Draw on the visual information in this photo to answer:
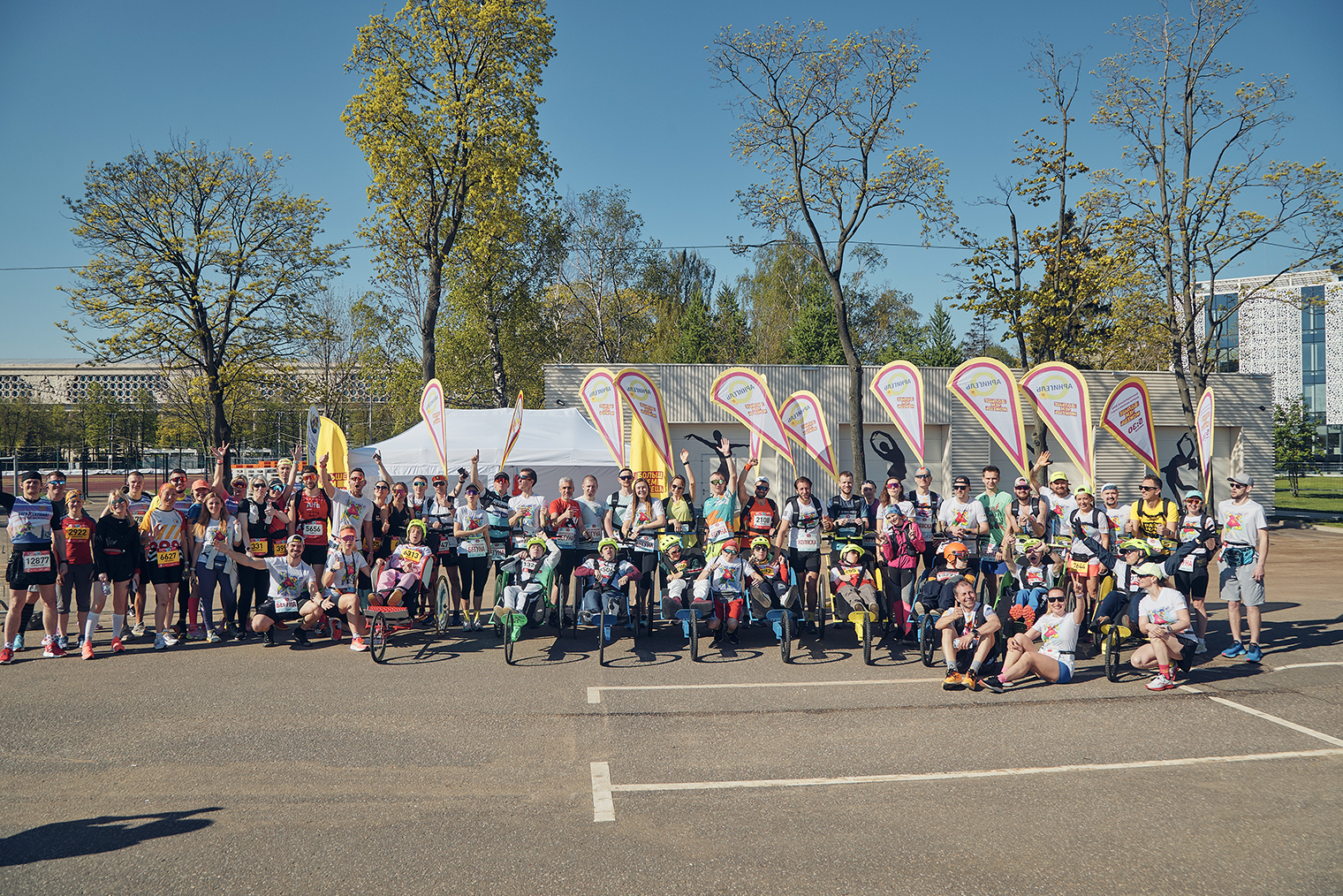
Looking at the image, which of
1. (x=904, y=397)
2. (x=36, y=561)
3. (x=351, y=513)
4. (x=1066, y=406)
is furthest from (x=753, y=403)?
(x=36, y=561)

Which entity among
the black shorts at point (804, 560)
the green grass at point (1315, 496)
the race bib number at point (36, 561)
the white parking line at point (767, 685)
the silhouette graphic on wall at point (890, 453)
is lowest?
the green grass at point (1315, 496)

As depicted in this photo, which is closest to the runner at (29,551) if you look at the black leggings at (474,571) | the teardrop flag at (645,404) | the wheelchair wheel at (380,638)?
the wheelchair wheel at (380,638)

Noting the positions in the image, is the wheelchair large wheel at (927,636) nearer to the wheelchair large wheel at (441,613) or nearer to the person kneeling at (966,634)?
the person kneeling at (966,634)

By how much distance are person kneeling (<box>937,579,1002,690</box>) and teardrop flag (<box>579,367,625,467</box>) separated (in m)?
5.58

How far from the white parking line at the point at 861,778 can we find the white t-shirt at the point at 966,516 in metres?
3.45

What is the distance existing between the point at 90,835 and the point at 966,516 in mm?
7717

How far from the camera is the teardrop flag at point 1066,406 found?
10000 mm

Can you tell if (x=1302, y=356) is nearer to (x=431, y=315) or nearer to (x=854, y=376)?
(x=854, y=376)

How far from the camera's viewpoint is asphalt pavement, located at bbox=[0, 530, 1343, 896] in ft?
12.5

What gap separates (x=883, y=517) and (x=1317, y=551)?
14.2m

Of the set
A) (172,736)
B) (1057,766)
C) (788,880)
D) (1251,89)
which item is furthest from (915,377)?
(1251,89)

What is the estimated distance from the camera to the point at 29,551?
7.45 m

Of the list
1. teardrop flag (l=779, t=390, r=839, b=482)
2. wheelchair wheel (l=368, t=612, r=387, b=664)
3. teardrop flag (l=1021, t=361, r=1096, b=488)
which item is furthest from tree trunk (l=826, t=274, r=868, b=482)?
wheelchair wheel (l=368, t=612, r=387, b=664)

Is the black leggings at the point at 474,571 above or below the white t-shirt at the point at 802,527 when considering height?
below
